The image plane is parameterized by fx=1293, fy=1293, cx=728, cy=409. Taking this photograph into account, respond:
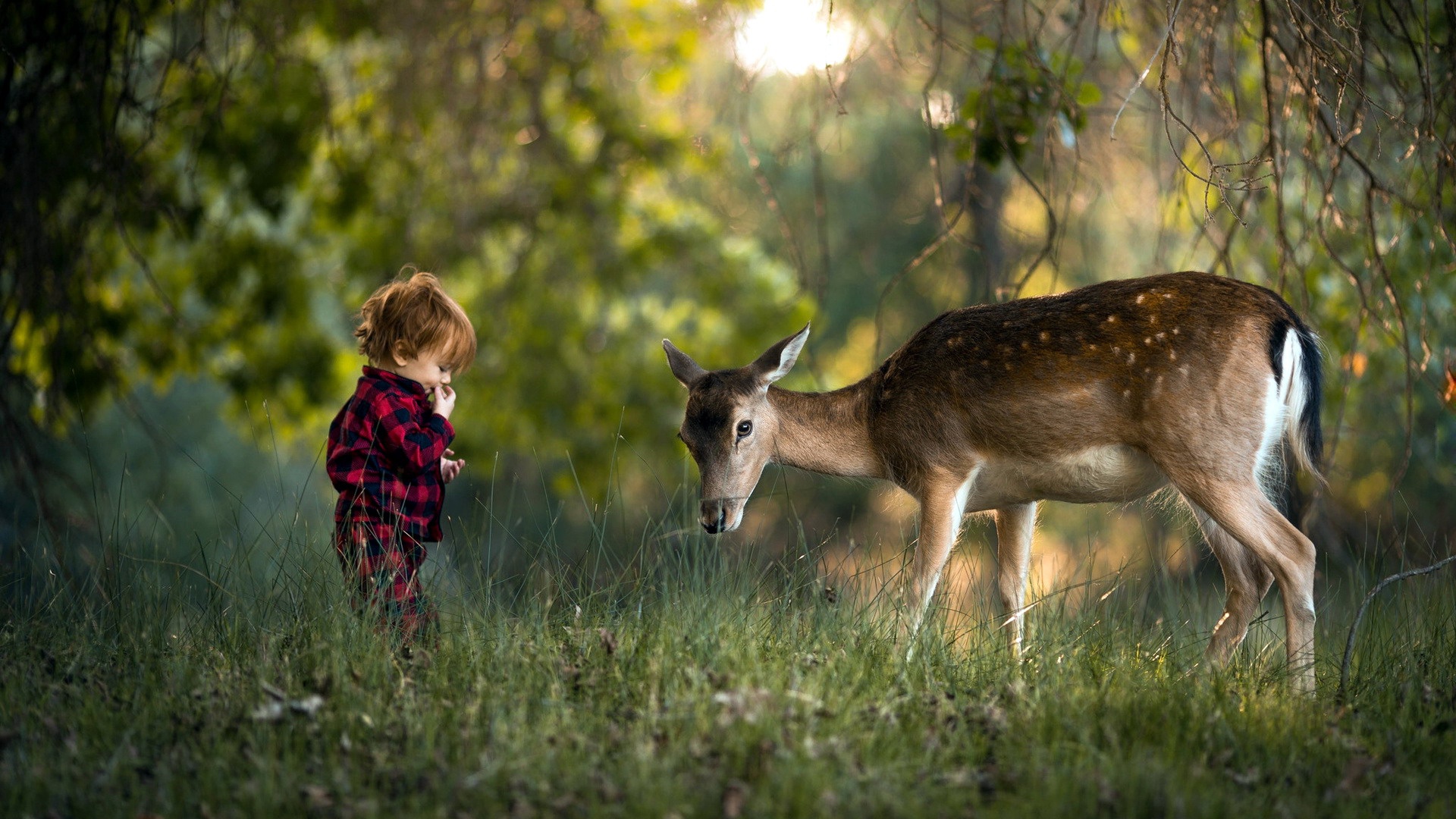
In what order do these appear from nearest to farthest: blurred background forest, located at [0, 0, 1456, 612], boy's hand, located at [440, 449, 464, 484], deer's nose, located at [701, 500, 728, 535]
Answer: boy's hand, located at [440, 449, 464, 484] < deer's nose, located at [701, 500, 728, 535] < blurred background forest, located at [0, 0, 1456, 612]

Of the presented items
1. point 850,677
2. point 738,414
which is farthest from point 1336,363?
point 850,677

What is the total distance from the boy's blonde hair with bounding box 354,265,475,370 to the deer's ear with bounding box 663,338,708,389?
135 cm

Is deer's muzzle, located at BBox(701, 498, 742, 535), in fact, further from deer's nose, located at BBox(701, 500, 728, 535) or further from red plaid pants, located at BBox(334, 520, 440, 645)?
red plaid pants, located at BBox(334, 520, 440, 645)

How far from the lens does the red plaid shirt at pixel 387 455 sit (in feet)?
15.6

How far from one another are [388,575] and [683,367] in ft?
6.67

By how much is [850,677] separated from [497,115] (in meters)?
7.55

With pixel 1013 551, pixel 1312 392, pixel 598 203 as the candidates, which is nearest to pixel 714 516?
pixel 1013 551

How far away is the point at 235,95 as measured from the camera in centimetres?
814

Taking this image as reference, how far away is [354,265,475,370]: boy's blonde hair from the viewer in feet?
15.9

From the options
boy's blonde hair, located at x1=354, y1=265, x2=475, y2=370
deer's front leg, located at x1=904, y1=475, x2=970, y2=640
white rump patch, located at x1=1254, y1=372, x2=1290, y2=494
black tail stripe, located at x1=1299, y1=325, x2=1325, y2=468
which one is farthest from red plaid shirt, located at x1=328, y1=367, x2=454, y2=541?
black tail stripe, located at x1=1299, y1=325, x2=1325, y2=468

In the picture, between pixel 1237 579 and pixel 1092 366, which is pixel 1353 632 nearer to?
pixel 1237 579

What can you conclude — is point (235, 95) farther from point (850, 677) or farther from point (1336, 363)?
point (1336, 363)

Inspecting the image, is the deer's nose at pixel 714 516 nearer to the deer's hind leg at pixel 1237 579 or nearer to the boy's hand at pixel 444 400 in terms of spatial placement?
the boy's hand at pixel 444 400

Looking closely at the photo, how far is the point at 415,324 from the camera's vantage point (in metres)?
4.84
